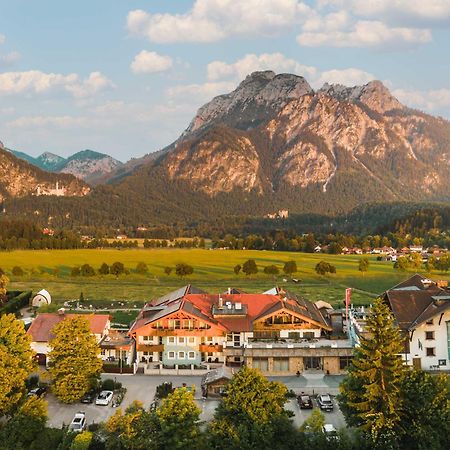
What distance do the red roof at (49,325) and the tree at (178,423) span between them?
2107 cm

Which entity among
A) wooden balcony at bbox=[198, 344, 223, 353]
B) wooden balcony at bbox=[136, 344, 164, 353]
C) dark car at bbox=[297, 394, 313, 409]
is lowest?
dark car at bbox=[297, 394, 313, 409]

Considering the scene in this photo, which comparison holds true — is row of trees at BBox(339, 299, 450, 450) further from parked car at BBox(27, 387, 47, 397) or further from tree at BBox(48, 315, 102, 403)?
parked car at BBox(27, 387, 47, 397)

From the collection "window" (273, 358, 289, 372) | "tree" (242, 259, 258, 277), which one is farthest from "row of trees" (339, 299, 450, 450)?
"tree" (242, 259, 258, 277)

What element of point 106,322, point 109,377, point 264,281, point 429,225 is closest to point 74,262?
point 264,281

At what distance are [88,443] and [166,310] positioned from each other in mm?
21660

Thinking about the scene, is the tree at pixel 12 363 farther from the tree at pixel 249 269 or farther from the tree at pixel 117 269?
the tree at pixel 249 269

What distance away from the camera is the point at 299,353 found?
49.0 m

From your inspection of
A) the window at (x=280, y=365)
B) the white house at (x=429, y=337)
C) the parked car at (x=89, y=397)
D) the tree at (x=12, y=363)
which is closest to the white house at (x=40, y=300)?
the tree at (x=12, y=363)

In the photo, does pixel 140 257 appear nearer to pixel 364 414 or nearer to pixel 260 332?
pixel 260 332

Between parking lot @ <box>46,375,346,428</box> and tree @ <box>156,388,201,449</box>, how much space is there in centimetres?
627

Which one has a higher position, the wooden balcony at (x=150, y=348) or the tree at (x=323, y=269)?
the wooden balcony at (x=150, y=348)

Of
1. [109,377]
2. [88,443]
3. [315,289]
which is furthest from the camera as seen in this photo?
[315,289]

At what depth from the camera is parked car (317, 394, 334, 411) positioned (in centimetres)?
4006

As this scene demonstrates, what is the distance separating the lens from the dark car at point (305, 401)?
133 ft
